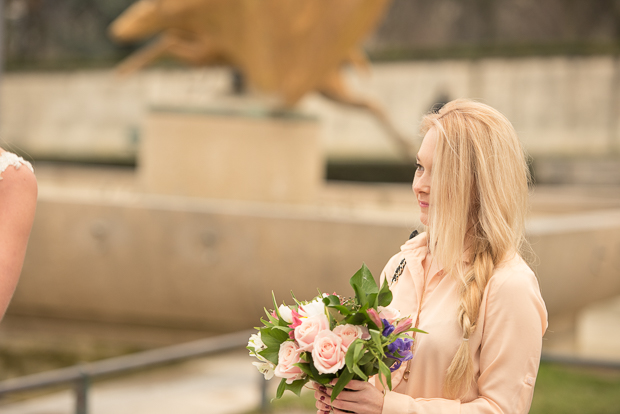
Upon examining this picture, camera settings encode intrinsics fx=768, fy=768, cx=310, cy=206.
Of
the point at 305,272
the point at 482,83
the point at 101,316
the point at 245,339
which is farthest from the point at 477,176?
the point at 482,83

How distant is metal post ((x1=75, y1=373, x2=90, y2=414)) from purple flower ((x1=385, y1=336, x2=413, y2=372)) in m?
3.04

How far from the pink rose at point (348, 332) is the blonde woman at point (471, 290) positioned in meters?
0.10

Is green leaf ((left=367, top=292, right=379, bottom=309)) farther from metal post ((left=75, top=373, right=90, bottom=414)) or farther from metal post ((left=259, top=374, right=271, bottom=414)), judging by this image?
metal post ((left=259, top=374, right=271, bottom=414))

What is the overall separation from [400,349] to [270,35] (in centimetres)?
907

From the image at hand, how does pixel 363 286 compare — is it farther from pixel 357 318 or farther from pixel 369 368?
pixel 369 368

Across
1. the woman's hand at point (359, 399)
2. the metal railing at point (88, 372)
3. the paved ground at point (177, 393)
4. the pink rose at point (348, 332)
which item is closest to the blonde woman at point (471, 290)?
the woman's hand at point (359, 399)

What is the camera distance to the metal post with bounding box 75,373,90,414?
4.38 m

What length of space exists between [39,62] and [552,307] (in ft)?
70.8

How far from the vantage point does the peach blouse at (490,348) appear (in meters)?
1.77

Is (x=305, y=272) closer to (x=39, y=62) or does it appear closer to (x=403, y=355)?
(x=403, y=355)

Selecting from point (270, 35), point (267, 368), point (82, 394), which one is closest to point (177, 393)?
point (82, 394)

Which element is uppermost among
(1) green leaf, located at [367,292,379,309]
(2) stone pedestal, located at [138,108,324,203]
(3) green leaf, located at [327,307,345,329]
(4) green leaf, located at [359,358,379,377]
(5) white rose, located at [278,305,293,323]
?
(1) green leaf, located at [367,292,379,309]

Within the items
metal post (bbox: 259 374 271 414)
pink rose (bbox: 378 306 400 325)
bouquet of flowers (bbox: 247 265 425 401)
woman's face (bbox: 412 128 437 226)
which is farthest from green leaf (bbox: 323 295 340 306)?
metal post (bbox: 259 374 271 414)

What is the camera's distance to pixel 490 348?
1.79 m
